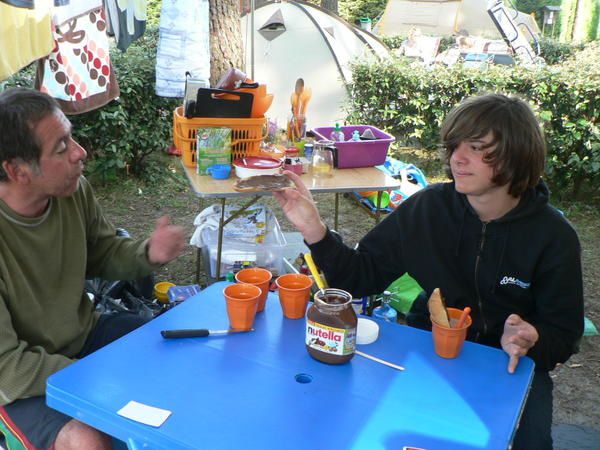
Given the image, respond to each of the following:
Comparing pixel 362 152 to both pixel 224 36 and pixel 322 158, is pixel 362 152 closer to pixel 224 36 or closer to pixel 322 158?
pixel 322 158

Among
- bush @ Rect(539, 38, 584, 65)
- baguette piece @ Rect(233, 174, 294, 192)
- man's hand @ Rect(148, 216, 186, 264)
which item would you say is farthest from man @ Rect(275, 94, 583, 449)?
bush @ Rect(539, 38, 584, 65)

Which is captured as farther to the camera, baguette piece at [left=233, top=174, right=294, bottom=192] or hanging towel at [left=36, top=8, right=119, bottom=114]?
hanging towel at [left=36, top=8, right=119, bottom=114]

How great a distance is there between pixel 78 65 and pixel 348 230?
2594 mm

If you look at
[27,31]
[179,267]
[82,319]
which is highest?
[27,31]

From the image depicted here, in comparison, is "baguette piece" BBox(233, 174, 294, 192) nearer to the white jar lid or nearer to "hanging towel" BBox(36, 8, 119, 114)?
the white jar lid

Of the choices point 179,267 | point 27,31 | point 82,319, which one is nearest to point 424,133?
point 179,267

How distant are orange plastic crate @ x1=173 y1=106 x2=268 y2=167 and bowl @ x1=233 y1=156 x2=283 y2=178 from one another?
0.38 feet

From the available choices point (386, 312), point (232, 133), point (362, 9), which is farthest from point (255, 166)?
point (362, 9)

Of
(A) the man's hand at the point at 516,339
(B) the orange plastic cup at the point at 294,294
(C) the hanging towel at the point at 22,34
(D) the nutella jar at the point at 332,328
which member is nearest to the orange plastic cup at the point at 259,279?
(B) the orange plastic cup at the point at 294,294

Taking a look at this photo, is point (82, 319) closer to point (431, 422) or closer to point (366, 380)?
point (366, 380)

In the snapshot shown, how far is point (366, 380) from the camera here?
4.46 feet

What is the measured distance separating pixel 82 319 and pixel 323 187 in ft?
4.78

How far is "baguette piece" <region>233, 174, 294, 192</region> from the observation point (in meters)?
2.47

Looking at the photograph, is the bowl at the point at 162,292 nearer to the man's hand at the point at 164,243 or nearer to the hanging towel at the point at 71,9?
the man's hand at the point at 164,243
